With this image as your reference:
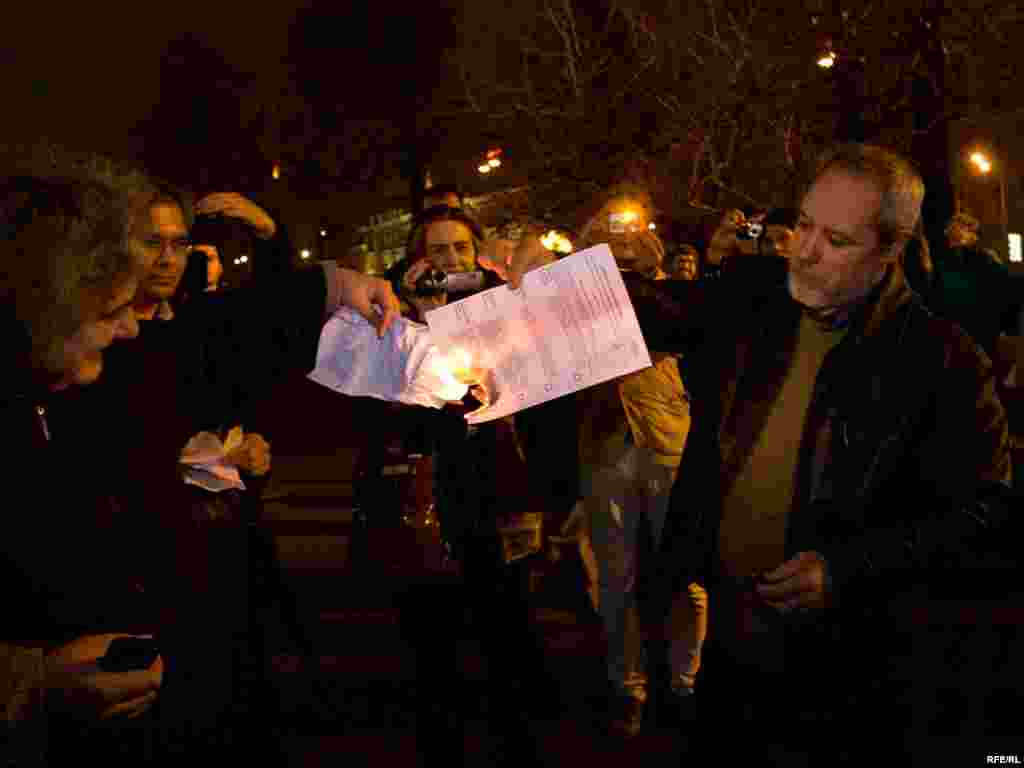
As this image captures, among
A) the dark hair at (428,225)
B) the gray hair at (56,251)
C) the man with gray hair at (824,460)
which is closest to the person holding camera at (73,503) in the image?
the gray hair at (56,251)

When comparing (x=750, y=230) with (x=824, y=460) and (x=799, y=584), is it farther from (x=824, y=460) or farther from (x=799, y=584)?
(x=799, y=584)

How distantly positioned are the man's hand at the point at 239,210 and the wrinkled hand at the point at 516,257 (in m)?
0.96

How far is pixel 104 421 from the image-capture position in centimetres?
214

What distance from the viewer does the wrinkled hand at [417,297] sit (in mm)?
3768

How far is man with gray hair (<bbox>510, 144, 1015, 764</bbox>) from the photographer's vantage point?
8.44ft

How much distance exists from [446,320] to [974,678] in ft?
12.5

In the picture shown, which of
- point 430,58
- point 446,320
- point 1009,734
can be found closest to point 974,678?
point 1009,734

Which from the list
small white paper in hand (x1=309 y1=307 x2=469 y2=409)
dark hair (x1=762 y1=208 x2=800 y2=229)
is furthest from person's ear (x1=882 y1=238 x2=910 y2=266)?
dark hair (x1=762 y1=208 x2=800 y2=229)

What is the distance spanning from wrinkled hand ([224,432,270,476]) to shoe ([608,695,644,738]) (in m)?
1.93

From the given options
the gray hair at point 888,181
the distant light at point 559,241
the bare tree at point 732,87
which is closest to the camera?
the gray hair at point 888,181

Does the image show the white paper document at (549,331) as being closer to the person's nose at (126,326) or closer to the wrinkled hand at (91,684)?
the person's nose at (126,326)

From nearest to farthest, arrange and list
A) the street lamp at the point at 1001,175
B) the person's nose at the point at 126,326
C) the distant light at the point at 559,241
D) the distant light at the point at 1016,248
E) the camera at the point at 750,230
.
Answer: the person's nose at the point at 126,326 → the distant light at the point at 559,241 → the camera at the point at 750,230 → the street lamp at the point at 1001,175 → the distant light at the point at 1016,248

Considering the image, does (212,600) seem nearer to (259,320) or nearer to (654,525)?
(259,320)

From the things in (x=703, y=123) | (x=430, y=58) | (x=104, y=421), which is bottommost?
(x=104, y=421)
